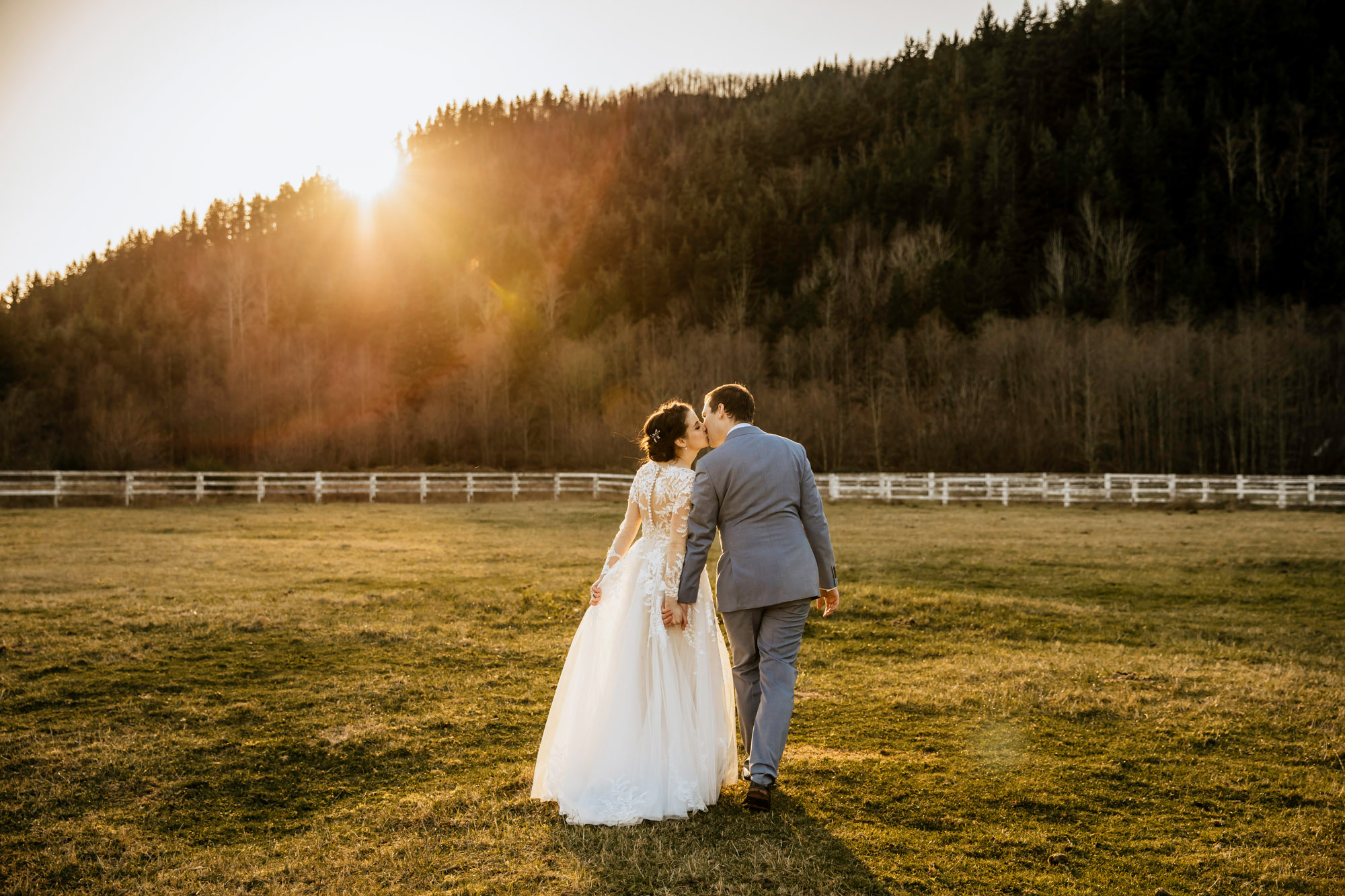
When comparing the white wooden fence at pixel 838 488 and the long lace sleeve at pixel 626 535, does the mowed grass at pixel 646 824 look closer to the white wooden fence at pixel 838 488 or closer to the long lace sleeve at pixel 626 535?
the long lace sleeve at pixel 626 535

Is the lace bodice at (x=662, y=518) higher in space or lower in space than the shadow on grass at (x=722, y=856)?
higher

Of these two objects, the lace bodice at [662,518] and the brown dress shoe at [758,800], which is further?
the lace bodice at [662,518]

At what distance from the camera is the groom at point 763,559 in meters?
4.05

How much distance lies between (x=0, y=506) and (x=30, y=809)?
28.0 meters

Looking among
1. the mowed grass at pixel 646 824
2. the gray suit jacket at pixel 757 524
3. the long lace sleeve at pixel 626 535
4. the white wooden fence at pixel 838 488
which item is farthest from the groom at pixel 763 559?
the white wooden fence at pixel 838 488

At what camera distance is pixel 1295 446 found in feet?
130

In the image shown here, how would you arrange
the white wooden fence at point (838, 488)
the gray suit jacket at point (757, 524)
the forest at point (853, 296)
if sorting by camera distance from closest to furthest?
1. the gray suit jacket at point (757, 524)
2. the white wooden fence at point (838, 488)
3. the forest at point (853, 296)

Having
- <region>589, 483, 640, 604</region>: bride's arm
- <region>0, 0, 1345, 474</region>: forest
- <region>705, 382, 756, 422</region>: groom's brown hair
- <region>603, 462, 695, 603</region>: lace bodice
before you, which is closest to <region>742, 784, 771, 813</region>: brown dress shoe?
<region>603, 462, 695, 603</region>: lace bodice

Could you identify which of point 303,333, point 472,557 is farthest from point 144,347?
point 472,557

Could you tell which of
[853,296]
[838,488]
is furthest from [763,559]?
[853,296]

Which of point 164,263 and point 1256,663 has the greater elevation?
point 164,263

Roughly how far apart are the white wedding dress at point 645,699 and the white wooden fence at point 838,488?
84.3 feet

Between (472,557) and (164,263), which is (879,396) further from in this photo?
(164,263)

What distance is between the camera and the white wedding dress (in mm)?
3951
